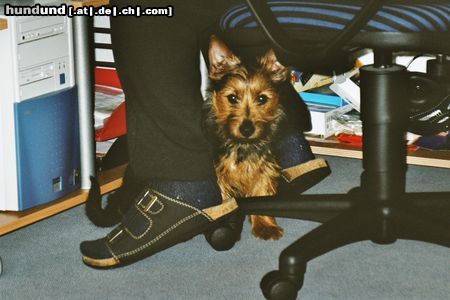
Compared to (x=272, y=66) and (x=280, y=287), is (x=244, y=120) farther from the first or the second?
(x=280, y=287)

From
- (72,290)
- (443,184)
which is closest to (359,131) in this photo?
(443,184)

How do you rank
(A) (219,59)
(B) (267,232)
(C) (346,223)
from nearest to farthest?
(C) (346,223)
(A) (219,59)
(B) (267,232)

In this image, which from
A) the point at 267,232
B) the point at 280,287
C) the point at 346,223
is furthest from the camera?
the point at 267,232

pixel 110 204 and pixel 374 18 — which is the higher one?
pixel 374 18

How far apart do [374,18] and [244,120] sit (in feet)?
1.70

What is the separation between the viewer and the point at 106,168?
221cm

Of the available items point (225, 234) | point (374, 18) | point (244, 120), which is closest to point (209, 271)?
point (225, 234)

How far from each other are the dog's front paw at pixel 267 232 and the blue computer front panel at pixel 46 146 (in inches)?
18.8

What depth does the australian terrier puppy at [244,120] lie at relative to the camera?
71.6 inches

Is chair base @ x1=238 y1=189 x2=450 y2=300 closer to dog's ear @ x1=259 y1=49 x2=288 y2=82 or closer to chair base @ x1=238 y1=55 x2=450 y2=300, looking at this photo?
chair base @ x1=238 y1=55 x2=450 y2=300

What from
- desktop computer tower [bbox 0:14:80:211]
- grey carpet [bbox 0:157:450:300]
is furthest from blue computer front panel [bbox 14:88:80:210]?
grey carpet [bbox 0:157:450:300]

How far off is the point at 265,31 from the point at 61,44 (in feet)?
2.30

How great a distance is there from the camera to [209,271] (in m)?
1.73

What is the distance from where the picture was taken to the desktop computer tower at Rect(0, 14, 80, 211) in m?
1.77
